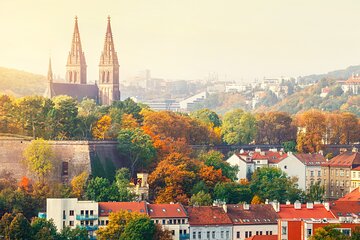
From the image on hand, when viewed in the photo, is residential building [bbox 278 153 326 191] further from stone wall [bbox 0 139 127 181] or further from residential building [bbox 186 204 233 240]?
residential building [bbox 186 204 233 240]

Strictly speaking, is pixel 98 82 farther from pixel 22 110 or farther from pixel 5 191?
pixel 5 191

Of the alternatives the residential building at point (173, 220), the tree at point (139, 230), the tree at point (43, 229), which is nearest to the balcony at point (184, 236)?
the residential building at point (173, 220)

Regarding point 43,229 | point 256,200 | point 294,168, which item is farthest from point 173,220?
point 294,168

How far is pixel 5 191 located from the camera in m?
97.6

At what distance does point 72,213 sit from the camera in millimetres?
92188

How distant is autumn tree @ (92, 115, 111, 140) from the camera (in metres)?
118

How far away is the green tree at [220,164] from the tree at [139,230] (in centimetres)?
2760

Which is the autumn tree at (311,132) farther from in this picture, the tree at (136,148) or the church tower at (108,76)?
the church tower at (108,76)

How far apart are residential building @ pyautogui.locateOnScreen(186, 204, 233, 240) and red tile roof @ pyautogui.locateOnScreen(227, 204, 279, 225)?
71cm

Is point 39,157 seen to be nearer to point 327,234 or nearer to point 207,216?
point 207,216

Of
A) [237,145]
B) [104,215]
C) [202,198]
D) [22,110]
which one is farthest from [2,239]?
[237,145]

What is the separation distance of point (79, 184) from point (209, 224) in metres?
13.6

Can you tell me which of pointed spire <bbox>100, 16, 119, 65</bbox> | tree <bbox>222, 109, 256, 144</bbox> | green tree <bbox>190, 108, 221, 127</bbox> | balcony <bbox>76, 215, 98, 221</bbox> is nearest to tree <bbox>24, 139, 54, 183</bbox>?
balcony <bbox>76, 215, 98, 221</bbox>

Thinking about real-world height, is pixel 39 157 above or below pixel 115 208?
above
